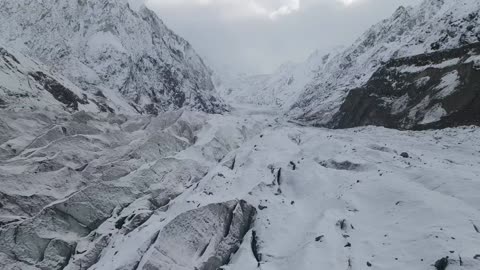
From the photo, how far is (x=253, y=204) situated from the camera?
33906 millimetres

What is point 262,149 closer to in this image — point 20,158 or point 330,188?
point 330,188

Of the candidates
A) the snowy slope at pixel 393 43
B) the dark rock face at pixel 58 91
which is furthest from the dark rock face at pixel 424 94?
the dark rock face at pixel 58 91

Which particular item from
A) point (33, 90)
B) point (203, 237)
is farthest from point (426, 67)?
point (33, 90)

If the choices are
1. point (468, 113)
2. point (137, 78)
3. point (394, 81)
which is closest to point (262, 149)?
point (468, 113)

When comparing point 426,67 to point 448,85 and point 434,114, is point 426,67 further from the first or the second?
point 434,114

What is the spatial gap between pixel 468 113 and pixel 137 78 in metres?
110

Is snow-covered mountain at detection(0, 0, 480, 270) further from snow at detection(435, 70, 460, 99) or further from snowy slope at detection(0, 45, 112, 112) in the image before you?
snowy slope at detection(0, 45, 112, 112)

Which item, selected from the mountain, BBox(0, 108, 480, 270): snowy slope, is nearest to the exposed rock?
BBox(0, 108, 480, 270): snowy slope

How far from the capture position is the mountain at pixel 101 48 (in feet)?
444

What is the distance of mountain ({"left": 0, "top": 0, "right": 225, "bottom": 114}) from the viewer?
135 metres

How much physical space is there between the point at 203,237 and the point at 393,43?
10821 cm

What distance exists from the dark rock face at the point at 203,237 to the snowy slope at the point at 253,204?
2.6 inches

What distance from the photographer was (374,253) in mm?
25766

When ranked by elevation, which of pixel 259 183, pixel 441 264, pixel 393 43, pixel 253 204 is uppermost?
pixel 393 43
